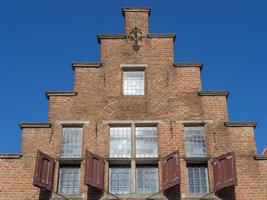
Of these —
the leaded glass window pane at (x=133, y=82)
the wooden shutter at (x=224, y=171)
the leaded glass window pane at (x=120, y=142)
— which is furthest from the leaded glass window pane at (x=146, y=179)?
the leaded glass window pane at (x=133, y=82)

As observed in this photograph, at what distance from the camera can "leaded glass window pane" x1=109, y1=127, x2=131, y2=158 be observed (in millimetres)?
14719

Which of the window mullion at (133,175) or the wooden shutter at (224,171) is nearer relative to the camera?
the wooden shutter at (224,171)

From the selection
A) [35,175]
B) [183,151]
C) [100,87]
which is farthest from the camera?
[100,87]

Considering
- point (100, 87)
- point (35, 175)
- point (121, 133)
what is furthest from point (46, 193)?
point (100, 87)

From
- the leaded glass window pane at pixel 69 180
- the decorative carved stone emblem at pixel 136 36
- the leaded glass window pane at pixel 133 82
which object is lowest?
the leaded glass window pane at pixel 69 180

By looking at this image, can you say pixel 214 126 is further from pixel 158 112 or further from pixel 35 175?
pixel 35 175

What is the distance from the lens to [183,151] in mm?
14617

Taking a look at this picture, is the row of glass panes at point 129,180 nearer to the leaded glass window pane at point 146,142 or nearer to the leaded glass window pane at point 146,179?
the leaded glass window pane at point 146,179

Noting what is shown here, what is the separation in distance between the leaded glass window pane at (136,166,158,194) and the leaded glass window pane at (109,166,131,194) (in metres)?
0.30

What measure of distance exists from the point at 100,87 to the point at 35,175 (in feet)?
12.9

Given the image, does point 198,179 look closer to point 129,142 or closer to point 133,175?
point 133,175

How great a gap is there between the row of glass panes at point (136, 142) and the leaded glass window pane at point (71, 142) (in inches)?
39.9

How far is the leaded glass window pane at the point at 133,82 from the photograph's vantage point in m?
16.0

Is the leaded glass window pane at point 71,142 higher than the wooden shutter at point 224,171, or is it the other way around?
the leaded glass window pane at point 71,142
